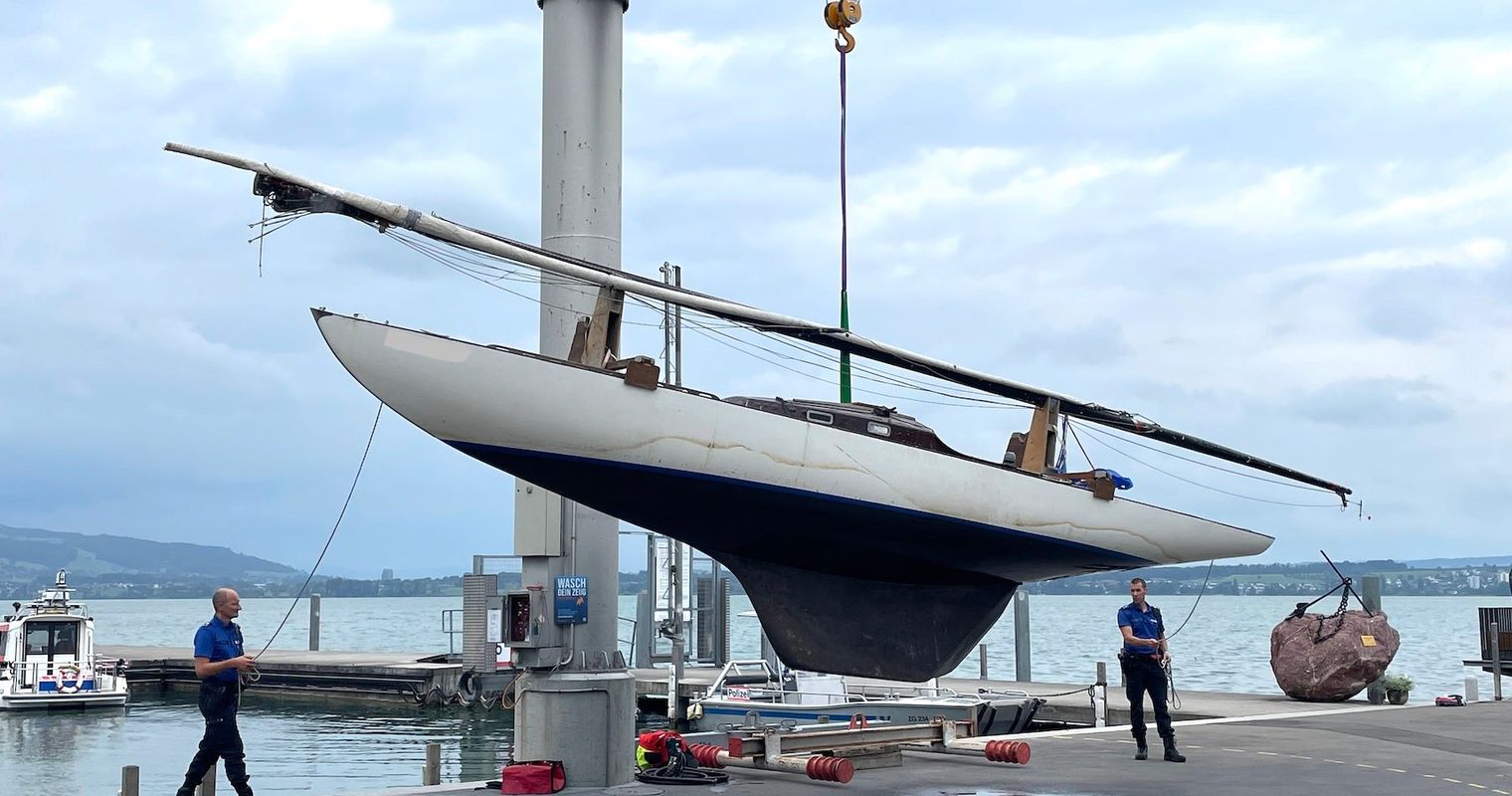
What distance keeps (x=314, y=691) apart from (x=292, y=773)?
38.7ft

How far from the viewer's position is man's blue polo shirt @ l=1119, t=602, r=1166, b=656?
12562 millimetres

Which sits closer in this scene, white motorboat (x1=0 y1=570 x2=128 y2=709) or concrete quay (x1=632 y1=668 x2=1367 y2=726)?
concrete quay (x1=632 y1=668 x2=1367 y2=726)

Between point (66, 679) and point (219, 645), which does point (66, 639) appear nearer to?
point (66, 679)

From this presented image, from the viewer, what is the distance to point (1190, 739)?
14.8 m

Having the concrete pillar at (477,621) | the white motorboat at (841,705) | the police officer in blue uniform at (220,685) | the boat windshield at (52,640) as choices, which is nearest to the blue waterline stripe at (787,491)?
the police officer in blue uniform at (220,685)

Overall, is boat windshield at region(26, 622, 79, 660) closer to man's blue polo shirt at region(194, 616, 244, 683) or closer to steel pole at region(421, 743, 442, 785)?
steel pole at region(421, 743, 442, 785)

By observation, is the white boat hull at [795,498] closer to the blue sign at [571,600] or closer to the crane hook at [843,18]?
the blue sign at [571,600]

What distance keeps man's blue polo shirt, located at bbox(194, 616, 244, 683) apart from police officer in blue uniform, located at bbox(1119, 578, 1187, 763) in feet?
25.1

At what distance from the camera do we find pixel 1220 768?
12.1m

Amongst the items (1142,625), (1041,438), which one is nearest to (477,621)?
(1041,438)

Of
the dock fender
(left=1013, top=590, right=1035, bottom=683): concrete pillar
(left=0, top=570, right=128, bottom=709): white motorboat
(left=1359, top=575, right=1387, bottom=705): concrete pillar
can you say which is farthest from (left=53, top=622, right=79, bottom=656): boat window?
(left=1359, top=575, right=1387, bottom=705): concrete pillar

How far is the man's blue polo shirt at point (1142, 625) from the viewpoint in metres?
12.6

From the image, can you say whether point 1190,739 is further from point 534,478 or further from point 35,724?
point 35,724

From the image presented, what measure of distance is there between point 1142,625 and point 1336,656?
10.3m
